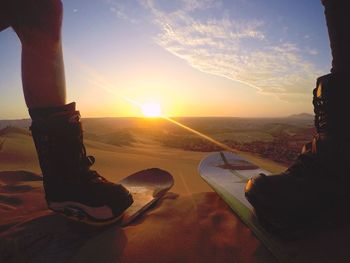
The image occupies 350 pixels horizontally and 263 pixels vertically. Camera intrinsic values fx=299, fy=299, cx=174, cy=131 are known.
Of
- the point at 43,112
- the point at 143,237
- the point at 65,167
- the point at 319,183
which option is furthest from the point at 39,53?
the point at 319,183

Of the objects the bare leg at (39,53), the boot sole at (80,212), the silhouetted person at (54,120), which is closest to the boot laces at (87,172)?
the silhouetted person at (54,120)

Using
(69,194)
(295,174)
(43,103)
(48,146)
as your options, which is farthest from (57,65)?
(295,174)

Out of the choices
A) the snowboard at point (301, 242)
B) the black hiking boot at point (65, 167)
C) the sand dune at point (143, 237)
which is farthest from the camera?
the black hiking boot at point (65, 167)

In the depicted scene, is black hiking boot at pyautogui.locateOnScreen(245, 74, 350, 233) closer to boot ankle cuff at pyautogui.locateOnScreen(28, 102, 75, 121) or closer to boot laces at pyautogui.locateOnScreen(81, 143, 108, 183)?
boot laces at pyautogui.locateOnScreen(81, 143, 108, 183)

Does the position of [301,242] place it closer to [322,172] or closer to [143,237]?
[322,172]

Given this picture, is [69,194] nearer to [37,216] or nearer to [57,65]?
[37,216]

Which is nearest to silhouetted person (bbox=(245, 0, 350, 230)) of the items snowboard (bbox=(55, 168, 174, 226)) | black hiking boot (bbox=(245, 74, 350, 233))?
black hiking boot (bbox=(245, 74, 350, 233))

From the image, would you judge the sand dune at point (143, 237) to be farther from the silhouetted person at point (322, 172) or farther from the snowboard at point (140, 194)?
the silhouetted person at point (322, 172)
